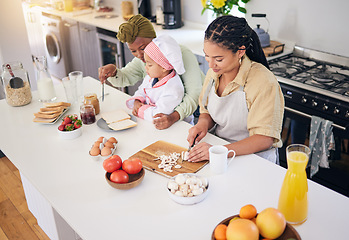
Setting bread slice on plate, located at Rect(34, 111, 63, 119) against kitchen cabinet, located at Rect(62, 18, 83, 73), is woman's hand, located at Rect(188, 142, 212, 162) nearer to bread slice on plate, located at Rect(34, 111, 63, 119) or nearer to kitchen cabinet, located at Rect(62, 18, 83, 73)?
bread slice on plate, located at Rect(34, 111, 63, 119)

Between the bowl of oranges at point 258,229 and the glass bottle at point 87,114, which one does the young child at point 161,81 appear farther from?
the bowl of oranges at point 258,229

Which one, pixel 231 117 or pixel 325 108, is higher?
pixel 231 117

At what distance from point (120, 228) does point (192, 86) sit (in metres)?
1.01

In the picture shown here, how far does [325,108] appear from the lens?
90.2 inches

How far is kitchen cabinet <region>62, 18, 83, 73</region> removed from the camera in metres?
4.45

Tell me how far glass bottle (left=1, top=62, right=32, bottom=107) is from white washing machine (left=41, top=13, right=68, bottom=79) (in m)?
2.69

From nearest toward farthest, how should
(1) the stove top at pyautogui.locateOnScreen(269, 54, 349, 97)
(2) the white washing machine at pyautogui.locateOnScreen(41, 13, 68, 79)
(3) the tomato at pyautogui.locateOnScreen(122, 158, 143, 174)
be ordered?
(3) the tomato at pyautogui.locateOnScreen(122, 158, 143, 174), (1) the stove top at pyautogui.locateOnScreen(269, 54, 349, 97), (2) the white washing machine at pyautogui.locateOnScreen(41, 13, 68, 79)

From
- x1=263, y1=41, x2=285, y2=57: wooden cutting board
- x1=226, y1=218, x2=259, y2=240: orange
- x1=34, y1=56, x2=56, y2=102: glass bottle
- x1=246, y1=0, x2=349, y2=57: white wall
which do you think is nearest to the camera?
x1=226, y1=218, x2=259, y2=240: orange

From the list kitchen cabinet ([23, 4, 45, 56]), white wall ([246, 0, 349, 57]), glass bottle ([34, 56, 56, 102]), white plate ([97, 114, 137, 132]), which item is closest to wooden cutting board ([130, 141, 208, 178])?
white plate ([97, 114, 137, 132])

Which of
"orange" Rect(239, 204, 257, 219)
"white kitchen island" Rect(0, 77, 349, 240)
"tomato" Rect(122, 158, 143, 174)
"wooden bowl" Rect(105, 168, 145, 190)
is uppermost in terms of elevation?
"orange" Rect(239, 204, 257, 219)

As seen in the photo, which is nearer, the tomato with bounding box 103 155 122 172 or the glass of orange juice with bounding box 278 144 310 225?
the glass of orange juice with bounding box 278 144 310 225

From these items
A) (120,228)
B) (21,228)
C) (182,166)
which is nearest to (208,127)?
(182,166)

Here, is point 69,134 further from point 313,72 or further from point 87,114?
point 313,72

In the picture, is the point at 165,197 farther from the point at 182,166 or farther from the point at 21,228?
the point at 21,228
